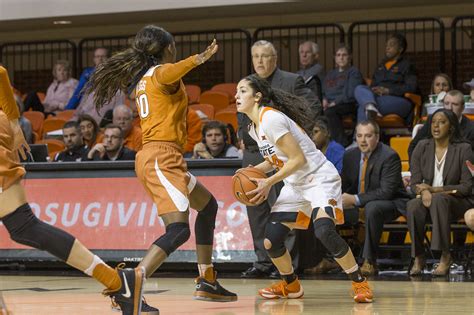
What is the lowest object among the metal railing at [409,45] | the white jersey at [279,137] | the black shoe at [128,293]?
the black shoe at [128,293]

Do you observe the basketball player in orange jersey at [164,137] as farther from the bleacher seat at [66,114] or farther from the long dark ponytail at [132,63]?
the bleacher seat at [66,114]

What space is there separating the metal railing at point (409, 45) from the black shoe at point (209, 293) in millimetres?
8664

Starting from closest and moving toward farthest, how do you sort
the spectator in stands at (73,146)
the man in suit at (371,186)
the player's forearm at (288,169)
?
the player's forearm at (288,169) < the man in suit at (371,186) < the spectator in stands at (73,146)

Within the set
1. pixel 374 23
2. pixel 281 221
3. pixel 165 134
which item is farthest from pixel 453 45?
pixel 165 134

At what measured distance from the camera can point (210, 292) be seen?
23.5 feet

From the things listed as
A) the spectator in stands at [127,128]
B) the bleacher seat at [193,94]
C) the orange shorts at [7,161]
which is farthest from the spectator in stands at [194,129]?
the orange shorts at [7,161]

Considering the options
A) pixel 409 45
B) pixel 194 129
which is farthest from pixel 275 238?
pixel 409 45

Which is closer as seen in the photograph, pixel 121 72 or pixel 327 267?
pixel 121 72

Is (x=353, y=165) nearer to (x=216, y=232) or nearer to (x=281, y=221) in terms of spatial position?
(x=216, y=232)

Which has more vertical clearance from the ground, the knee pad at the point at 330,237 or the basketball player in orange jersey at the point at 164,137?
the basketball player in orange jersey at the point at 164,137

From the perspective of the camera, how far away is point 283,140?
23.5 feet

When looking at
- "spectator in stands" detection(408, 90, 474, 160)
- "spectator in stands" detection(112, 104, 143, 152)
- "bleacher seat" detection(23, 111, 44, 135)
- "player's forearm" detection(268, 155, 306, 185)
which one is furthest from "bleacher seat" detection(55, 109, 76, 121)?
"player's forearm" detection(268, 155, 306, 185)

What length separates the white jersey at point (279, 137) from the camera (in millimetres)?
7195

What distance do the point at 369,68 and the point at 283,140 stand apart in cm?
905
